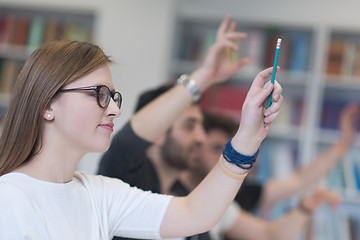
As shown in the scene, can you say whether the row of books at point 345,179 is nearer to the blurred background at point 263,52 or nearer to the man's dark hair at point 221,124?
the blurred background at point 263,52

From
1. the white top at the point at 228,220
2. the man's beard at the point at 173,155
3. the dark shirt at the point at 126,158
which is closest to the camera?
the dark shirt at the point at 126,158

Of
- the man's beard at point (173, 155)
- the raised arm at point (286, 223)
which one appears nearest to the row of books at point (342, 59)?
the raised arm at point (286, 223)

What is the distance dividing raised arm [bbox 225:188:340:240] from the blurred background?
1143 millimetres

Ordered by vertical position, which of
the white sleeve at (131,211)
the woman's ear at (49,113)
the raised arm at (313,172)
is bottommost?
the raised arm at (313,172)

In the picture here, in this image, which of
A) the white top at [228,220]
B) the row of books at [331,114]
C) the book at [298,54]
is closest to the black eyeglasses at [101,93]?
the white top at [228,220]

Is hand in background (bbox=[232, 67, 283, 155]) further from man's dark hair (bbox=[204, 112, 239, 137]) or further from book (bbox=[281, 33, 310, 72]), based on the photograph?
book (bbox=[281, 33, 310, 72])

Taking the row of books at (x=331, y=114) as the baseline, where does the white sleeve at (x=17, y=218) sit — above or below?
above

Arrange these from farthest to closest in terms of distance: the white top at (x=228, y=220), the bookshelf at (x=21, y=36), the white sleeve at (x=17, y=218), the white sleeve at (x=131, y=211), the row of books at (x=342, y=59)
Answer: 1. the bookshelf at (x=21, y=36)
2. the row of books at (x=342, y=59)
3. the white top at (x=228, y=220)
4. the white sleeve at (x=131, y=211)
5. the white sleeve at (x=17, y=218)

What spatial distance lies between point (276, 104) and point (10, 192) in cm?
58

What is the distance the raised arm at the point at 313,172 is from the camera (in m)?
2.86

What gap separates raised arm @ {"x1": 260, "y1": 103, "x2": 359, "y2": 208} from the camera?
2857mm

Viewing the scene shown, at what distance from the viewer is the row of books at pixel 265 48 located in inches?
144

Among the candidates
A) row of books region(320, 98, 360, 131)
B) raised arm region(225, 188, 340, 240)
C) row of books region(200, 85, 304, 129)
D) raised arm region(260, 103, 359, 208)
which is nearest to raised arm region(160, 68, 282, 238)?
raised arm region(225, 188, 340, 240)

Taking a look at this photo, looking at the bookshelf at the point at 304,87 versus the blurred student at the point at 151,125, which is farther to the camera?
the bookshelf at the point at 304,87
